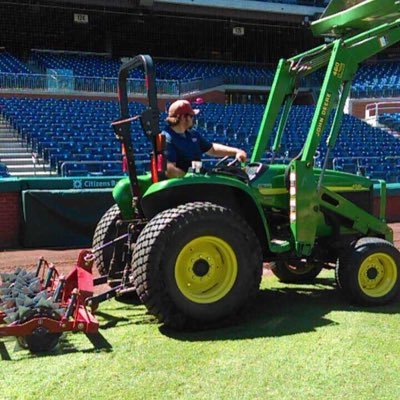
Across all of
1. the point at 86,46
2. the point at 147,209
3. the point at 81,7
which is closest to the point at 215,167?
the point at 147,209

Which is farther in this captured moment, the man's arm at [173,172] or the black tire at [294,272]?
the black tire at [294,272]

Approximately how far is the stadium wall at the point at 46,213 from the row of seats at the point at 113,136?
2.46m

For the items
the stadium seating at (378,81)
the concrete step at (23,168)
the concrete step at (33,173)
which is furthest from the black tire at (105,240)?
the stadium seating at (378,81)

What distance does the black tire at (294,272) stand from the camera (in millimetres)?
5859

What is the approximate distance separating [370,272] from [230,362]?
1984 millimetres

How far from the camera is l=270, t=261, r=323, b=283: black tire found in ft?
19.2

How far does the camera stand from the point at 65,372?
11.0 ft

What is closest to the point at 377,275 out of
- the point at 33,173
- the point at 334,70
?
the point at 334,70

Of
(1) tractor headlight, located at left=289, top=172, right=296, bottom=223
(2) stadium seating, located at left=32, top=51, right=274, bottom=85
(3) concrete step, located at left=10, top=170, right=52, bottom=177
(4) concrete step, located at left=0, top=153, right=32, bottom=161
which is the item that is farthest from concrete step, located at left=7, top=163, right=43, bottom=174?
(2) stadium seating, located at left=32, top=51, right=274, bottom=85

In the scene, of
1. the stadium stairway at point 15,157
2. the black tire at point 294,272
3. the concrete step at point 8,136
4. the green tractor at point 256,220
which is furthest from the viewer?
the concrete step at point 8,136

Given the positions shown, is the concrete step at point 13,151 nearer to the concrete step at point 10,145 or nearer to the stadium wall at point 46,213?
the concrete step at point 10,145

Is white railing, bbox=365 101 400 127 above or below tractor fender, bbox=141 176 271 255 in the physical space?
above

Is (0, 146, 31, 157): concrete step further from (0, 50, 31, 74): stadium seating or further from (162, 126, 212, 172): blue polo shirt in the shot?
(162, 126, 212, 172): blue polo shirt

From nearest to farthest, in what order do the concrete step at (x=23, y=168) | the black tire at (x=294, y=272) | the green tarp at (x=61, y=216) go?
the black tire at (x=294, y=272) → the green tarp at (x=61, y=216) → the concrete step at (x=23, y=168)
